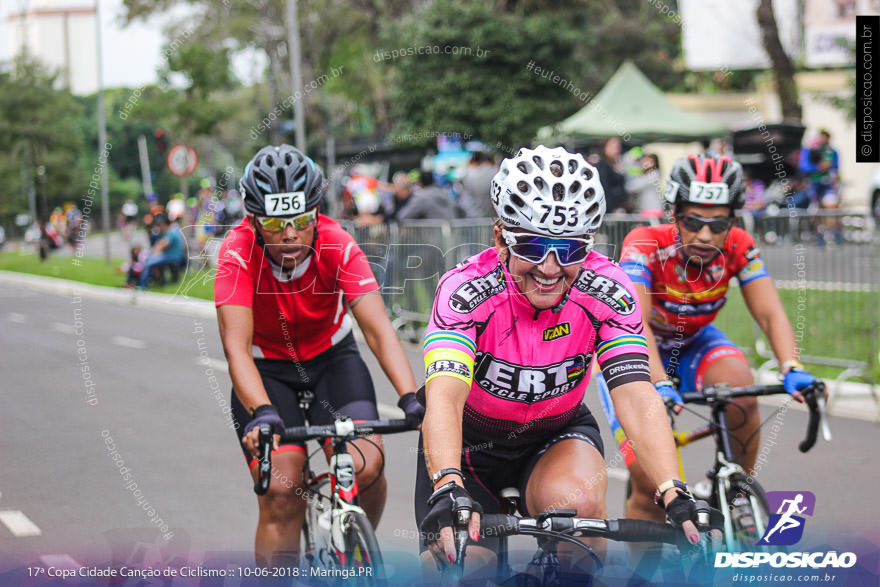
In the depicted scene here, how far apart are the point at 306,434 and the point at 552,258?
135cm

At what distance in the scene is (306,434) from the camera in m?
4.03

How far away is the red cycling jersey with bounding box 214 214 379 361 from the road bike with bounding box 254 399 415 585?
0.62 m

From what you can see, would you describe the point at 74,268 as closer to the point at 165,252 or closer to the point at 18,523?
the point at 165,252

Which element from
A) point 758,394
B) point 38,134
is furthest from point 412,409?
point 38,134

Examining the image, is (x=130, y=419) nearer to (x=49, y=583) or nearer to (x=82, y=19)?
(x=49, y=583)

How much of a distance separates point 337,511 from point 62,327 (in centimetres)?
1506

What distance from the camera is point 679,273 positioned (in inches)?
197

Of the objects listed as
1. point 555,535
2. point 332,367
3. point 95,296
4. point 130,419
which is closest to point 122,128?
Result: point 95,296

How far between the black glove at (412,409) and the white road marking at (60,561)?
2071 mm

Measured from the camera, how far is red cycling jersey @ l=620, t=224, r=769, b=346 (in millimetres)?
4965

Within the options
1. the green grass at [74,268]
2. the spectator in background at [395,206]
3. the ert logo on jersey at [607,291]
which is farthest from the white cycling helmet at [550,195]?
the green grass at [74,268]

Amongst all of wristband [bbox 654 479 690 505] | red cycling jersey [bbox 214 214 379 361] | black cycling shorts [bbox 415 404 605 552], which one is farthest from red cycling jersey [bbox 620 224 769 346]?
wristband [bbox 654 479 690 505]

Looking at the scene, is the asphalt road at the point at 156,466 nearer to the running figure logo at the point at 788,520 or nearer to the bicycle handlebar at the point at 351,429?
the bicycle handlebar at the point at 351,429

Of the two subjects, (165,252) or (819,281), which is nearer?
(819,281)
